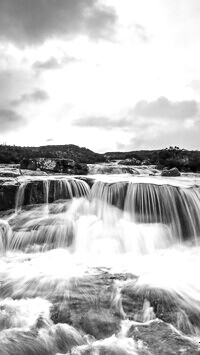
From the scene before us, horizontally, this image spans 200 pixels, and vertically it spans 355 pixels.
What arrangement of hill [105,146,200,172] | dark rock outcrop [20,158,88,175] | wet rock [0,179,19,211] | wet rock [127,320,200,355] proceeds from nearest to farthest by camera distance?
wet rock [127,320,200,355] < wet rock [0,179,19,211] < dark rock outcrop [20,158,88,175] < hill [105,146,200,172]

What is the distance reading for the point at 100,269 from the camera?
26.6 ft

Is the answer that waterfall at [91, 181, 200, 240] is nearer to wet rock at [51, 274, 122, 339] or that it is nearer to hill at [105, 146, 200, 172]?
wet rock at [51, 274, 122, 339]

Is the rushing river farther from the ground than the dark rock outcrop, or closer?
closer

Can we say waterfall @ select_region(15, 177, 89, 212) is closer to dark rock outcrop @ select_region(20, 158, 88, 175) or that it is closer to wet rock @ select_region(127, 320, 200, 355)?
dark rock outcrop @ select_region(20, 158, 88, 175)

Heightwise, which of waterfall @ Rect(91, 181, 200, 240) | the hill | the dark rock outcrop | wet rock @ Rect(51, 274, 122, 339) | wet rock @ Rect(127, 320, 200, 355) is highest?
the hill

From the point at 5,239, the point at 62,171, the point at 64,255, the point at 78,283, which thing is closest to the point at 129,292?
the point at 78,283

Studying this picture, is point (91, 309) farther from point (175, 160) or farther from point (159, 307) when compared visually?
point (175, 160)

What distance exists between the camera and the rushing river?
5102mm

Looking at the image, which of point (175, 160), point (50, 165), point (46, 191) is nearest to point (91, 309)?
point (46, 191)

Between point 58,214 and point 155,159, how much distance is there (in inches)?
917

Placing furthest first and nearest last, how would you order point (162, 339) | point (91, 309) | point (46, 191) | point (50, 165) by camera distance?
point (50, 165) → point (46, 191) → point (91, 309) → point (162, 339)

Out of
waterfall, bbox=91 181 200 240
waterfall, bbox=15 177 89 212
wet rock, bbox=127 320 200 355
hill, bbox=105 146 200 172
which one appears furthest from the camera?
hill, bbox=105 146 200 172

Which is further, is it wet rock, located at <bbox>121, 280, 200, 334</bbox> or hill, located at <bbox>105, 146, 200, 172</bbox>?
hill, located at <bbox>105, 146, 200, 172</bbox>

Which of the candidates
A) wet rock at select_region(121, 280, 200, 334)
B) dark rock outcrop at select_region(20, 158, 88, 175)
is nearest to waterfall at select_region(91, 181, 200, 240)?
wet rock at select_region(121, 280, 200, 334)
